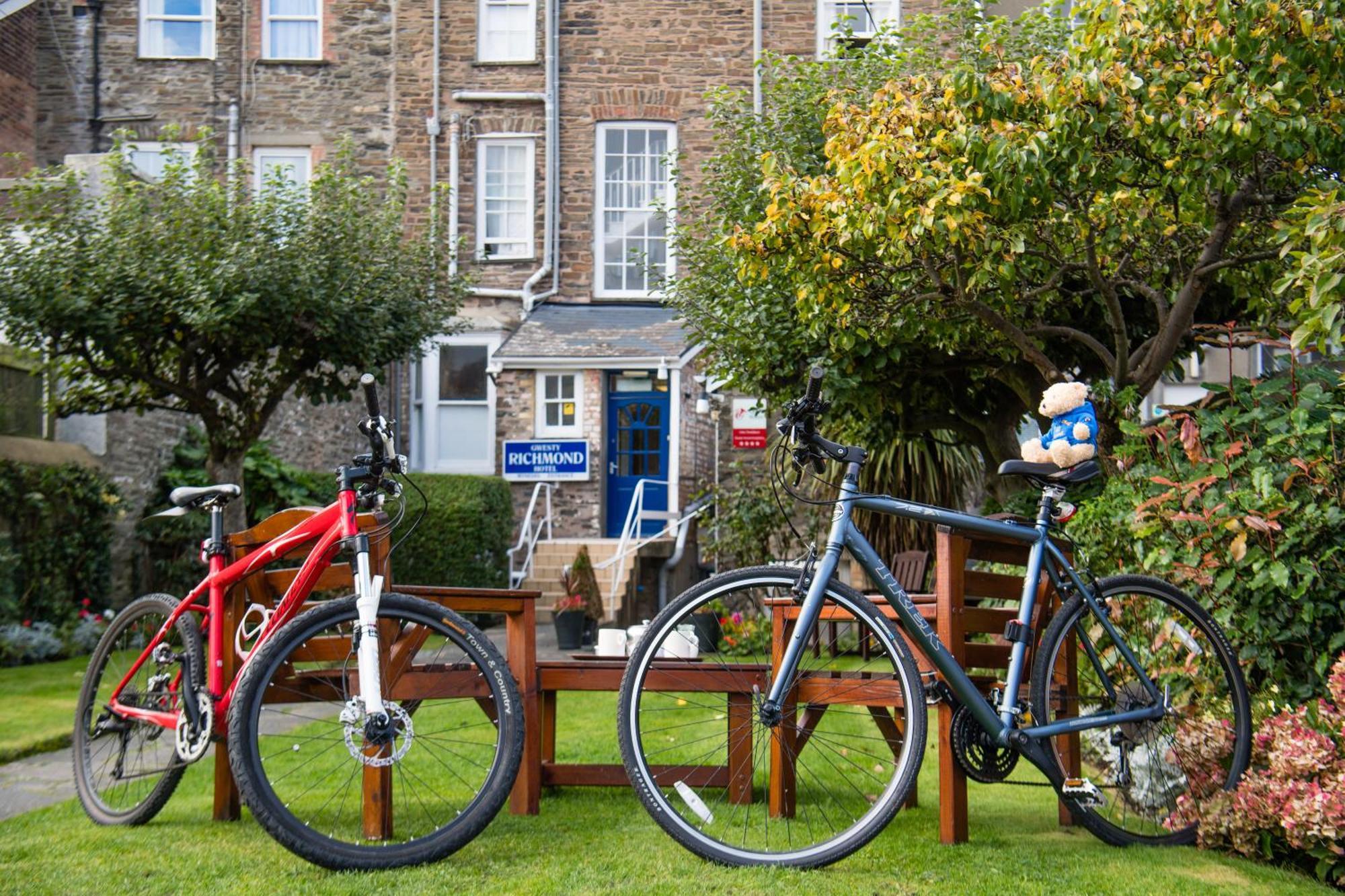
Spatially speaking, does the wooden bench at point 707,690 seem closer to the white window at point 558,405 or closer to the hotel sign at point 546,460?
the hotel sign at point 546,460

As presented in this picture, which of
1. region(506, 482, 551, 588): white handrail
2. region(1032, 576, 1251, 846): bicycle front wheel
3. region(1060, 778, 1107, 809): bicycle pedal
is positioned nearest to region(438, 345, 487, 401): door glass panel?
region(506, 482, 551, 588): white handrail

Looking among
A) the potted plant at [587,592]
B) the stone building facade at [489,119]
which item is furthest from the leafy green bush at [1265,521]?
the stone building facade at [489,119]

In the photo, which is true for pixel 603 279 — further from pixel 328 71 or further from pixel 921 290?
pixel 921 290

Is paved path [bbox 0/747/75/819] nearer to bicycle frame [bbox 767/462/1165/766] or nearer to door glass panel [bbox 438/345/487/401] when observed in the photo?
bicycle frame [bbox 767/462/1165/766]

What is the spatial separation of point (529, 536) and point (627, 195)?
16.9ft

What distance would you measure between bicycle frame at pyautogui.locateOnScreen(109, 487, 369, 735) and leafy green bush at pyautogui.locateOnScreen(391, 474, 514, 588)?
1009 cm

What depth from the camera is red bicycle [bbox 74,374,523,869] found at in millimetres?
3732

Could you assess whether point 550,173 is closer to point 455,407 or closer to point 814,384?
point 455,407

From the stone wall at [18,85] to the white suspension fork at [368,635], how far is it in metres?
17.1

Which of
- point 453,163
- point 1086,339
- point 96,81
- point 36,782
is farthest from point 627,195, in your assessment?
point 36,782

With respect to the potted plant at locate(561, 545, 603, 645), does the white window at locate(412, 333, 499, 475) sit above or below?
above

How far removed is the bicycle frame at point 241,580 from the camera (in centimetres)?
407

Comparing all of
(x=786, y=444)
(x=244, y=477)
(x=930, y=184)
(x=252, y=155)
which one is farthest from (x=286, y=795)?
(x=252, y=155)

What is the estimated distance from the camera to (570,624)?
44.1 feet
